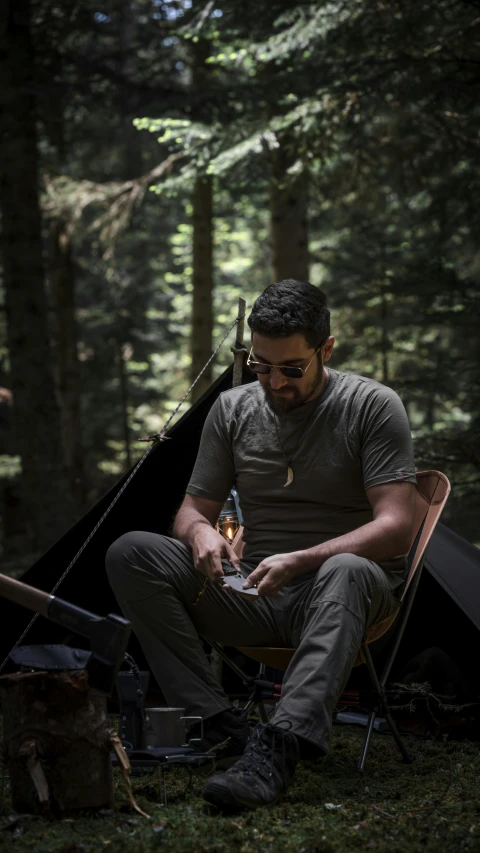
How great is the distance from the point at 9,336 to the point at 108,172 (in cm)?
640

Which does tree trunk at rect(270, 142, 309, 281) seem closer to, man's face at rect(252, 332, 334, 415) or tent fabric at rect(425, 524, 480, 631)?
tent fabric at rect(425, 524, 480, 631)

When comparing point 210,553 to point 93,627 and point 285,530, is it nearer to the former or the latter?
point 285,530

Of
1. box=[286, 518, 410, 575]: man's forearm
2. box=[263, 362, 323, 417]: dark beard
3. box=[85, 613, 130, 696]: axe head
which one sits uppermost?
box=[263, 362, 323, 417]: dark beard

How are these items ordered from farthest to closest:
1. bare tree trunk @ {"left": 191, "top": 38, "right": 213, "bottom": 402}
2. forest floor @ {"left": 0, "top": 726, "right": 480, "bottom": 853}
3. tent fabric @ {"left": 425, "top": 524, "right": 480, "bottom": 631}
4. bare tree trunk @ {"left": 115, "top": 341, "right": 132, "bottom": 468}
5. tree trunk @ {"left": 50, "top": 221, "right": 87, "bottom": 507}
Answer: bare tree trunk @ {"left": 115, "top": 341, "right": 132, "bottom": 468}, tree trunk @ {"left": 50, "top": 221, "right": 87, "bottom": 507}, bare tree trunk @ {"left": 191, "top": 38, "right": 213, "bottom": 402}, tent fabric @ {"left": 425, "top": 524, "right": 480, "bottom": 631}, forest floor @ {"left": 0, "top": 726, "right": 480, "bottom": 853}

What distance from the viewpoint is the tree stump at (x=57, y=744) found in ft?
8.13

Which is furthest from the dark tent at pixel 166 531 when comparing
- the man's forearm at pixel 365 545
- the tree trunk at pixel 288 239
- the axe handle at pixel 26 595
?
the tree trunk at pixel 288 239

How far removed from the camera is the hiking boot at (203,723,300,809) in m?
2.48

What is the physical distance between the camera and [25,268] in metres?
8.41

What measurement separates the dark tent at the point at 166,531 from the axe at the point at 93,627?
4.36 feet

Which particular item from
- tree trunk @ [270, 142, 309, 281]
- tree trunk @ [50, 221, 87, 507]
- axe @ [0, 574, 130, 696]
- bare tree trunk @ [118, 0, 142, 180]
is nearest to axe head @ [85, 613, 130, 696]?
axe @ [0, 574, 130, 696]

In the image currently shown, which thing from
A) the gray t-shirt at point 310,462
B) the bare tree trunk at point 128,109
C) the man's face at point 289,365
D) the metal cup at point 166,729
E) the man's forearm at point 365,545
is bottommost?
the metal cup at point 166,729

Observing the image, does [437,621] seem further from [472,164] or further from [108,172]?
[108,172]

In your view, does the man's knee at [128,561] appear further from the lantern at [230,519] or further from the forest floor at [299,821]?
the lantern at [230,519]

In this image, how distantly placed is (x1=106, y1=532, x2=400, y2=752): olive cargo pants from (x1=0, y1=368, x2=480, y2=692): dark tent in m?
0.82
